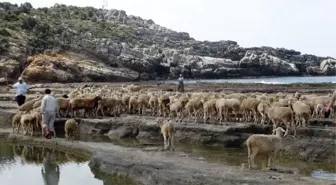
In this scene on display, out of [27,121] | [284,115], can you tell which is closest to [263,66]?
[27,121]

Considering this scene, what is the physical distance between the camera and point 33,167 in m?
15.9

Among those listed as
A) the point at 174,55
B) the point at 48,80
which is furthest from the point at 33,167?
the point at 174,55

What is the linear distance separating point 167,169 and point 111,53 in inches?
2925

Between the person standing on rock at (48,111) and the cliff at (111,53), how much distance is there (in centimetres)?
4029

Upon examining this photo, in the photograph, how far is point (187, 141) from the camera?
19984 mm

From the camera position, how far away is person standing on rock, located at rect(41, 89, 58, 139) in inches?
754

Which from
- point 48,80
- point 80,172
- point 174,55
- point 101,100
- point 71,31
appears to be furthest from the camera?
point 174,55

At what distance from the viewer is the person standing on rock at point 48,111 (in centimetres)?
1916

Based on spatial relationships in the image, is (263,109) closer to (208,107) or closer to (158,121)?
(208,107)

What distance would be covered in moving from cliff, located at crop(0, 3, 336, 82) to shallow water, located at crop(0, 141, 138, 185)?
4174 centimetres

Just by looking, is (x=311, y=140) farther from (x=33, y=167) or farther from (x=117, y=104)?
(x=117, y=104)

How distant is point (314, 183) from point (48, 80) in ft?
189

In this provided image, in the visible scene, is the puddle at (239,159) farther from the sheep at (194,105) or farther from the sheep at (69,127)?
the sheep at (194,105)

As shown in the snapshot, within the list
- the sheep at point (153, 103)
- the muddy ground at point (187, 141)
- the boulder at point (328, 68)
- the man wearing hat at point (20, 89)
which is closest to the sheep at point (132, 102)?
the sheep at point (153, 103)
